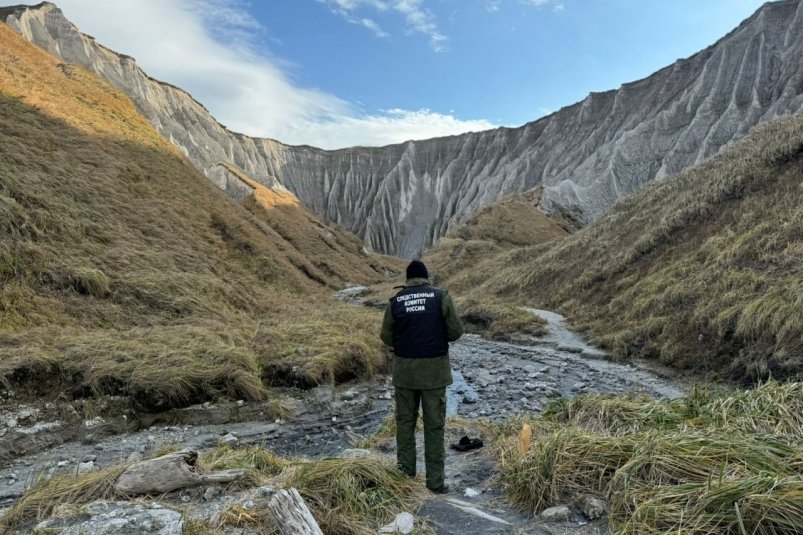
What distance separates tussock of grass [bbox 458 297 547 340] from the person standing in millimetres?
14219

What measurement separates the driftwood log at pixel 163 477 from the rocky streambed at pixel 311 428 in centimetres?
13

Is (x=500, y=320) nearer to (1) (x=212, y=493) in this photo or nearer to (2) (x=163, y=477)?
(1) (x=212, y=493)

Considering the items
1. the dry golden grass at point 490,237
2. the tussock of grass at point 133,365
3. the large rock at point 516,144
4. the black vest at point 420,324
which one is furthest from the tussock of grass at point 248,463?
the large rock at point 516,144

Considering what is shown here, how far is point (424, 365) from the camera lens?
544cm

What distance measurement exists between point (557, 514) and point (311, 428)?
5999mm

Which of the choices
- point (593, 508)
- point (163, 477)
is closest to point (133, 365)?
point (163, 477)

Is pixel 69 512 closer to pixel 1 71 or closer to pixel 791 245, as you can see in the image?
pixel 791 245

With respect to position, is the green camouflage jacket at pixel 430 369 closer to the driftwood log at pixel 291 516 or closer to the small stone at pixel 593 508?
the small stone at pixel 593 508

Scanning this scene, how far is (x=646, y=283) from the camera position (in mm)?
18078

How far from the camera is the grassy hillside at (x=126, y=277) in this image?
978 centimetres

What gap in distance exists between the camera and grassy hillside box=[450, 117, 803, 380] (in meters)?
11.1

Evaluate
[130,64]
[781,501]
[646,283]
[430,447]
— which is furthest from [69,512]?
[130,64]

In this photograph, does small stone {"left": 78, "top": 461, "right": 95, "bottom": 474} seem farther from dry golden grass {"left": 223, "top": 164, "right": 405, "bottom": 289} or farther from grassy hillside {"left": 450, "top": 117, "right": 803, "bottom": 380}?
dry golden grass {"left": 223, "top": 164, "right": 405, "bottom": 289}

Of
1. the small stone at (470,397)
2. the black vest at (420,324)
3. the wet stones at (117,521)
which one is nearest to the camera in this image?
the wet stones at (117,521)
